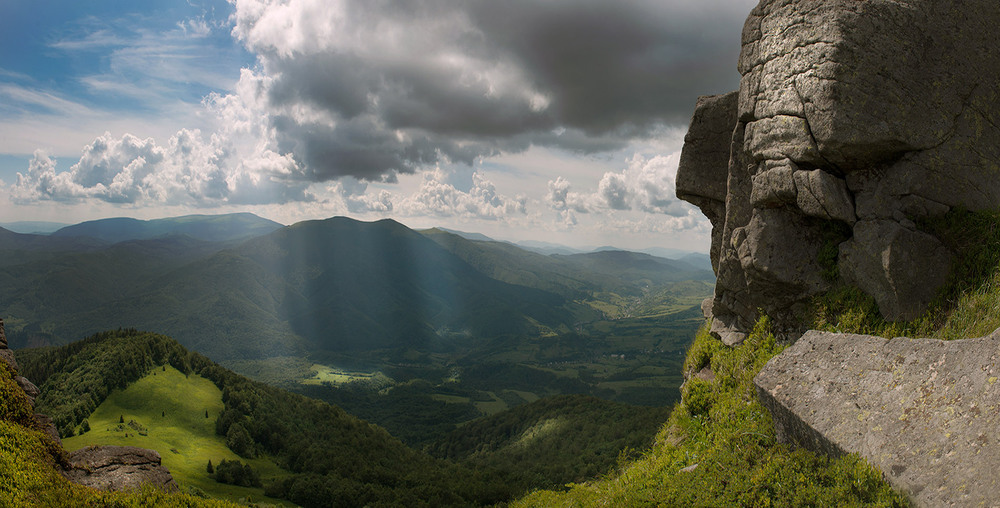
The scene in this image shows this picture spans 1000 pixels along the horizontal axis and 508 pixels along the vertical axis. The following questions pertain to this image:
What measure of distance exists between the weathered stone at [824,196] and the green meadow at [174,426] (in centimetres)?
11607

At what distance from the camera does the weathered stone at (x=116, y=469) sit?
12.1 metres

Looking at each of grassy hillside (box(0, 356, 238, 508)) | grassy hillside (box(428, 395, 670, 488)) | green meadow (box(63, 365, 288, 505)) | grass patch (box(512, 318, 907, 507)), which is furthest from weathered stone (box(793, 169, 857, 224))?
green meadow (box(63, 365, 288, 505))

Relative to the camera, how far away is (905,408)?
7.91 meters

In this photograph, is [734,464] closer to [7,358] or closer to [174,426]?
[7,358]

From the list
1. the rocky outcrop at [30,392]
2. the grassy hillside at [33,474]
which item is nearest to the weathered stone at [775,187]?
the grassy hillside at [33,474]

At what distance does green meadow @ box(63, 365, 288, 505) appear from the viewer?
343 feet

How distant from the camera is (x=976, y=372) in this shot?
7.29 m

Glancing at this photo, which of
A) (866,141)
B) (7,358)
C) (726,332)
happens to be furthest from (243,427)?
(866,141)

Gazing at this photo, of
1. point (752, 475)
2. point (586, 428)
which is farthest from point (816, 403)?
point (586, 428)

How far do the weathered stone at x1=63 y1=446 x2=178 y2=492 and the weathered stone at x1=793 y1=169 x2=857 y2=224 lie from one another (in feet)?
65.1

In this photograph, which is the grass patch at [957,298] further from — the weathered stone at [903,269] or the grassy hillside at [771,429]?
the weathered stone at [903,269]

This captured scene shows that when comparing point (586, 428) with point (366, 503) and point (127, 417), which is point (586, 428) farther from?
point (127, 417)

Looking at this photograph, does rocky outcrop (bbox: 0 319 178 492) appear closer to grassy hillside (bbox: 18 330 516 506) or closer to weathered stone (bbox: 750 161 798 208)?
weathered stone (bbox: 750 161 798 208)

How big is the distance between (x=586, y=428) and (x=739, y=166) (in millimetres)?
152919
